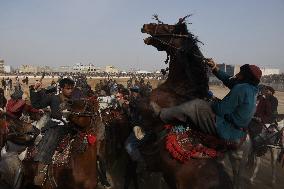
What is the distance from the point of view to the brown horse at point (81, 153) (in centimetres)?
761

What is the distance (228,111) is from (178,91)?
1.26 m

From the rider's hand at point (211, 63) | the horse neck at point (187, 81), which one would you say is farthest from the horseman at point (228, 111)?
the horse neck at point (187, 81)

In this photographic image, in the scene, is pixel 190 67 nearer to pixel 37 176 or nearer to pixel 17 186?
pixel 37 176

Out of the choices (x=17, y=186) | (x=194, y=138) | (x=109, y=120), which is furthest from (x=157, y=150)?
(x=109, y=120)

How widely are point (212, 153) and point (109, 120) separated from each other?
A: 7.03 metres

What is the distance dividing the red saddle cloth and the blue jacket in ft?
1.36

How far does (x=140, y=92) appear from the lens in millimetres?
13773

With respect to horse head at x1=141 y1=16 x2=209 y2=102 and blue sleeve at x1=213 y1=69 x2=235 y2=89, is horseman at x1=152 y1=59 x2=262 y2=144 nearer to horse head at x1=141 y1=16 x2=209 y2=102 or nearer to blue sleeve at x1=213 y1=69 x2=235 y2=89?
blue sleeve at x1=213 y1=69 x2=235 y2=89

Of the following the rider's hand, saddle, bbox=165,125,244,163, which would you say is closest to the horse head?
the rider's hand

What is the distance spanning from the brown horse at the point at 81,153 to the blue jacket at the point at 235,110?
2.77 meters

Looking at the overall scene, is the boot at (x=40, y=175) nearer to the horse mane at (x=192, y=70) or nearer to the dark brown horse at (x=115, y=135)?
the horse mane at (x=192, y=70)

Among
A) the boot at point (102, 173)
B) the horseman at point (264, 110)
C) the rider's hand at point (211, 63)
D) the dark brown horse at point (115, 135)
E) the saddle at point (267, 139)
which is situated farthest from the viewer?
the horseman at point (264, 110)

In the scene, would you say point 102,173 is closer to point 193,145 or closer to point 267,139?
point 193,145

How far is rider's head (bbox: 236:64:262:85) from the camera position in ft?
19.2
